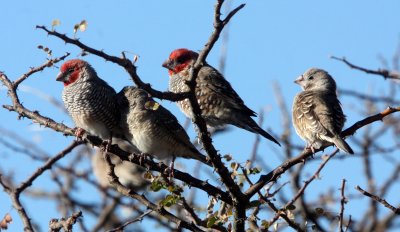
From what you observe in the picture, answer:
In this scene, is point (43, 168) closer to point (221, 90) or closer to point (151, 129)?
point (151, 129)

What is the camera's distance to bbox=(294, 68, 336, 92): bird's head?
821cm

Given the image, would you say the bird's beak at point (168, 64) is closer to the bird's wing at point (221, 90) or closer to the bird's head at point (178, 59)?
the bird's head at point (178, 59)

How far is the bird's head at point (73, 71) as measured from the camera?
738cm

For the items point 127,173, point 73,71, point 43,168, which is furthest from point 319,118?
point 127,173

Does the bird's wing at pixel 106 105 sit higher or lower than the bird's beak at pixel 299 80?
lower

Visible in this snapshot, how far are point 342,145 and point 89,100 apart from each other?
7.60 ft

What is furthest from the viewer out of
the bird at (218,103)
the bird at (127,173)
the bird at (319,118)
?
the bird at (127,173)

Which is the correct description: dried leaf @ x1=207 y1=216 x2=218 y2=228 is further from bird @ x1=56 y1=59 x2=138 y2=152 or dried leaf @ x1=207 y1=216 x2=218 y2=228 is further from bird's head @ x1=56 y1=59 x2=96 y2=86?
bird's head @ x1=56 y1=59 x2=96 y2=86

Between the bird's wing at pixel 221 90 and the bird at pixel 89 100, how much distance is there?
1.01 m

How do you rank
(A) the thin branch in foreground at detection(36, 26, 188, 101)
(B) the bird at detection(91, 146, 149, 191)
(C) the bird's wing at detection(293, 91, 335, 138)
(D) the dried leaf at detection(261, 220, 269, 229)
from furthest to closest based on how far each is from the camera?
(B) the bird at detection(91, 146, 149, 191), (C) the bird's wing at detection(293, 91, 335, 138), (D) the dried leaf at detection(261, 220, 269, 229), (A) the thin branch in foreground at detection(36, 26, 188, 101)

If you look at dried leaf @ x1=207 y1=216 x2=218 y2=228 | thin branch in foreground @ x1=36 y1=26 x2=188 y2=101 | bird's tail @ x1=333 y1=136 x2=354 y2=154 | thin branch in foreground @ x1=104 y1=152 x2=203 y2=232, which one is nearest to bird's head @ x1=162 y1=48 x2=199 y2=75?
bird's tail @ x1=333 y1=136 x2=354 y2=154

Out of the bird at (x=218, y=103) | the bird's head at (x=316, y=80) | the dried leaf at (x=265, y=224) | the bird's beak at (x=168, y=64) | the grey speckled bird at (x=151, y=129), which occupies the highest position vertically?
the bird's head at (x=316, y=80)

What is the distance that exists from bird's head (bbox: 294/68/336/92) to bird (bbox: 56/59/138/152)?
2431mm

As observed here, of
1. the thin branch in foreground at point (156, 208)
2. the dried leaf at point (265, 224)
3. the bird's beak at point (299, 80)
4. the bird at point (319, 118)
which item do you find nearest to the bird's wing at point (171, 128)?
the bird at point (319, 118)
